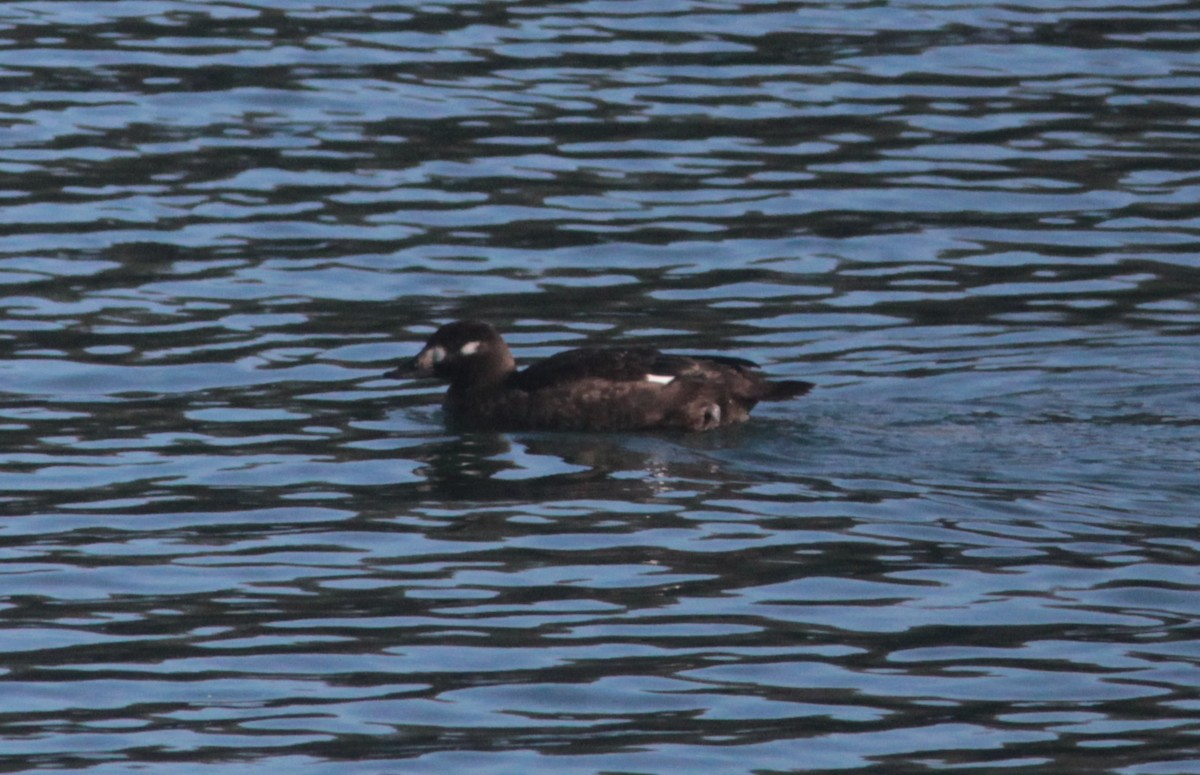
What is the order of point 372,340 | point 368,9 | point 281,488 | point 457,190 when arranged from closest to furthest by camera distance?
1. point 281,488
2. point 372,340
3. point 457,190
4. point 368,9

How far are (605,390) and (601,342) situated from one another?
1.83 meters

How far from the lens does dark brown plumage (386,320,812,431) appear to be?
45.2ft

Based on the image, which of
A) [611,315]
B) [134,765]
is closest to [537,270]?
[611,315]

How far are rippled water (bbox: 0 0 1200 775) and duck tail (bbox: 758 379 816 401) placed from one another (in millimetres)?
219

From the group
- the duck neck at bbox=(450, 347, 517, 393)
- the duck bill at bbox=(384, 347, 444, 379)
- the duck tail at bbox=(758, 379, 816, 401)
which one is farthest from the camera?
the duck bill at bbox=(384, 347, 444, 379)

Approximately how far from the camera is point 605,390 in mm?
13797

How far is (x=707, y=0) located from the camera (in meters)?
23.8

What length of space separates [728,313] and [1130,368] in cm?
276

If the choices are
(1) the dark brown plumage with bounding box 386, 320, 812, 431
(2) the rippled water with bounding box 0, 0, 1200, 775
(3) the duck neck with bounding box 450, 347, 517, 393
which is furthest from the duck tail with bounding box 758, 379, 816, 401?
(3) the duck neck with bounding box 450, 347, 517, 393

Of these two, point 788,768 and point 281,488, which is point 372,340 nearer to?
point 281,488

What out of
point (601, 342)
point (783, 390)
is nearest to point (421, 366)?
point (601, 342)

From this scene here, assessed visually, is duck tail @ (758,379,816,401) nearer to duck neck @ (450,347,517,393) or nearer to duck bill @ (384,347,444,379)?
duck neck @ (450,347,517,393)

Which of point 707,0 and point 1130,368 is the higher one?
point 707,0

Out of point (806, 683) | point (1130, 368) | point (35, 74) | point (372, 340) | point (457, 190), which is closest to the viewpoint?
point (806, 683)
